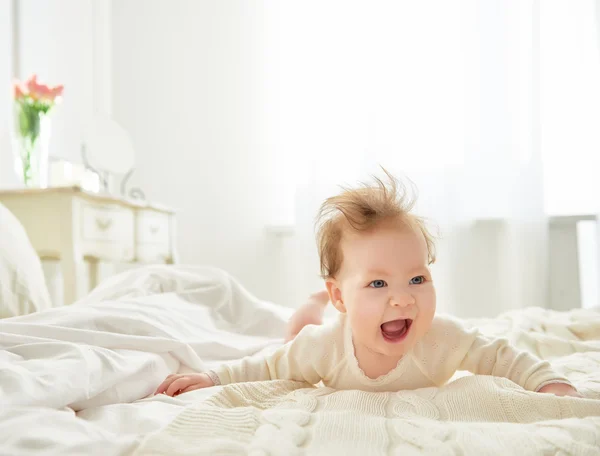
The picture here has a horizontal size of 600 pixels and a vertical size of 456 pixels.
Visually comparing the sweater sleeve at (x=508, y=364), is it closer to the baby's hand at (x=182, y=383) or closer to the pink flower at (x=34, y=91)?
the baby's hand at (x=182, y=383)

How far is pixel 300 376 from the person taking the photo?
3.28 ft

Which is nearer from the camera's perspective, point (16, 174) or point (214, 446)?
point (214, 446)

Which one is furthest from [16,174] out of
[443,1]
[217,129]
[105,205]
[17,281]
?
[443,1]

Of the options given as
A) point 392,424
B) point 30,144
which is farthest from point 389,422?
point 30,144

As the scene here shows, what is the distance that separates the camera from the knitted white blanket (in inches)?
22.9

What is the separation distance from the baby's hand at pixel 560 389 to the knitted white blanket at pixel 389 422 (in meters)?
0.03

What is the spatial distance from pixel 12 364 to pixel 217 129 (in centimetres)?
309

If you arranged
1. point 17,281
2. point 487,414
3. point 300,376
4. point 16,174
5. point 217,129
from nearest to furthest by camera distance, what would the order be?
point 487,414, point 300,376, point 17,281, point 16,174, point 217,129

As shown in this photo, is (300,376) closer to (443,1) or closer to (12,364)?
(12,364)

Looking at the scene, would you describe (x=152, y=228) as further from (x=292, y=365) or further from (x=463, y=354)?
(x=463, y=354)

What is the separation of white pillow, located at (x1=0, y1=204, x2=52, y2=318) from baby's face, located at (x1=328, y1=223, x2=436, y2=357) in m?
0.81

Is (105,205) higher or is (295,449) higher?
(105,205)

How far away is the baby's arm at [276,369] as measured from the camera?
3.24 ft

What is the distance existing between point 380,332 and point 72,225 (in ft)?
5.36
